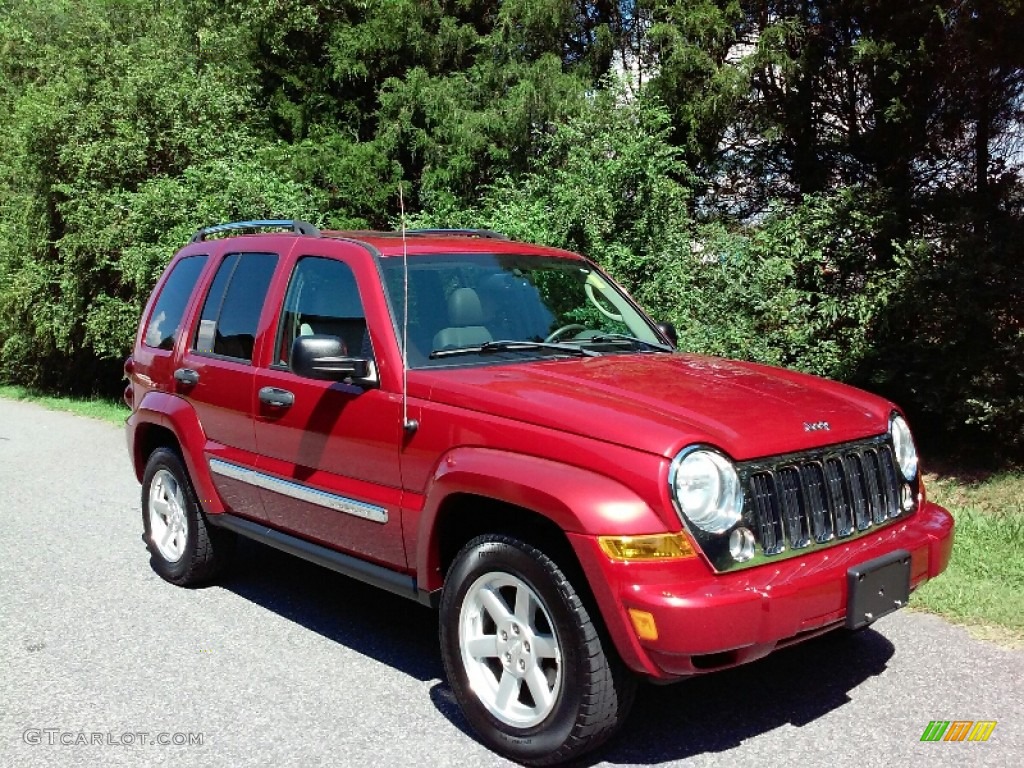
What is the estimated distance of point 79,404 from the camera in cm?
1911

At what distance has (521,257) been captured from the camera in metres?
5.40

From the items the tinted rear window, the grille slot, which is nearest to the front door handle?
the tinted rear window

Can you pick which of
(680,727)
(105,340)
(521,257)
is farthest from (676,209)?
(105,340)

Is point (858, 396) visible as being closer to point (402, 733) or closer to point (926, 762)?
point (926, 762)

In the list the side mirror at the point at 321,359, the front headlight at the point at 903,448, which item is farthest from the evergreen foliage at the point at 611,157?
the side mirror at the point at 321,359

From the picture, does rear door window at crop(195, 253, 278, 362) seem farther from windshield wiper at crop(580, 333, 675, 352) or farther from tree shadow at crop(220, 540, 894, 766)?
windshield wiper at crop(580, 333, 675, 352)

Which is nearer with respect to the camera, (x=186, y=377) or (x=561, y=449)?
(x=561, y=449)

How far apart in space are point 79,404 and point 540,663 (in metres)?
17.4

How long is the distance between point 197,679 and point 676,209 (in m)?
7.33

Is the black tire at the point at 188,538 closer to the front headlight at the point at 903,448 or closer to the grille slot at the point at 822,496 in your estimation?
the grille slot at the point at 822,496

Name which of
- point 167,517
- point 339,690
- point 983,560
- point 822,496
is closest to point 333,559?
point 339,690

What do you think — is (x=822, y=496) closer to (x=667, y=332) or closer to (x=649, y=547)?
(x=649, y=547)
